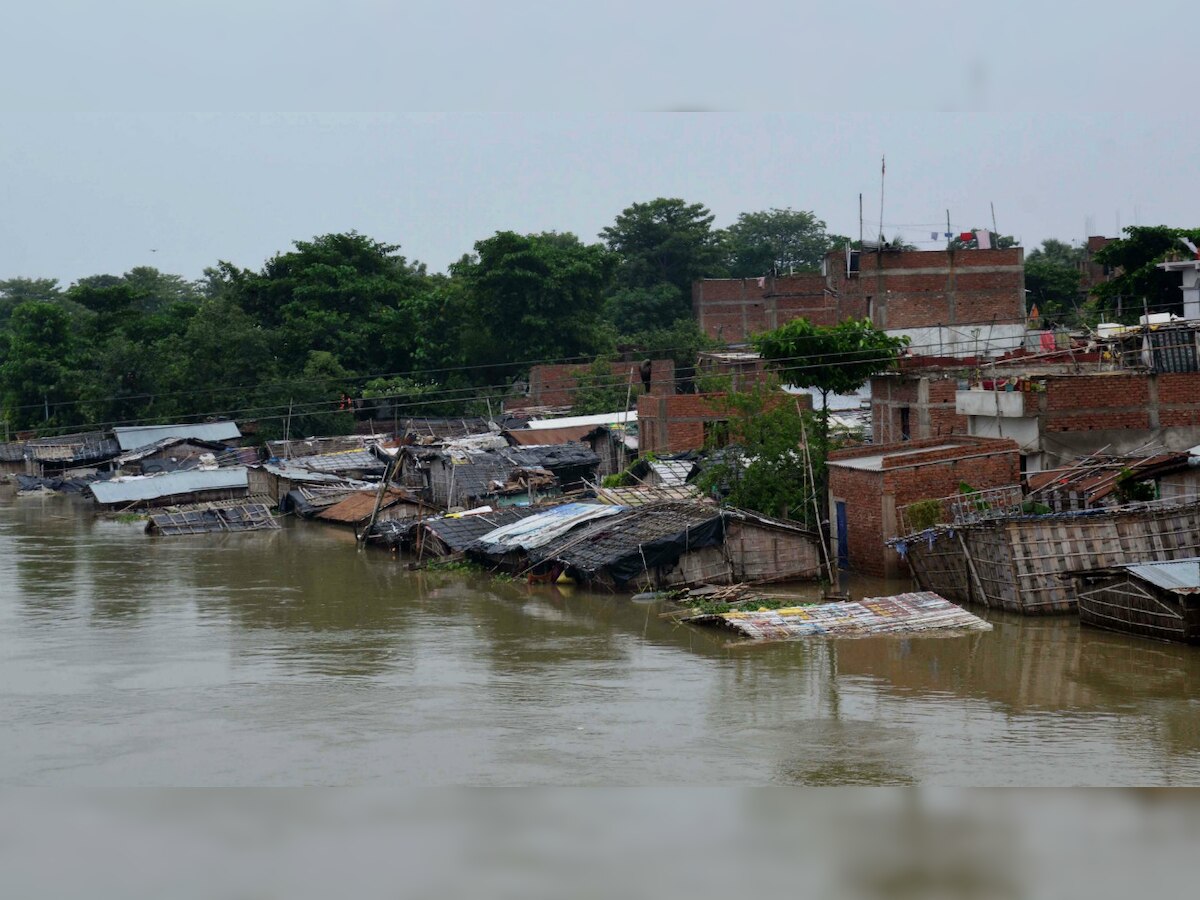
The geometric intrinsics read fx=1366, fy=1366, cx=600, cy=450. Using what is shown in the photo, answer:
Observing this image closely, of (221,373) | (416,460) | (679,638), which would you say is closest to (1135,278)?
(416,460)

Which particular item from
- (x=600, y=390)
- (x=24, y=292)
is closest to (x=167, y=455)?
(x=600, y=390)

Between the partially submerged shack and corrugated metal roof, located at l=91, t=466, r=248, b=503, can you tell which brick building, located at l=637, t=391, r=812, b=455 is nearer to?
the partially submerged shack

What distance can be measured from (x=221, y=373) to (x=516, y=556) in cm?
2476

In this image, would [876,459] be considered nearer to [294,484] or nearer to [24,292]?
[294,484]

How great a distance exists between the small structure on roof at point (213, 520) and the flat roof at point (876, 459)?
14640 mm

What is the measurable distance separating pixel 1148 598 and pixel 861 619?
3228 millimetres

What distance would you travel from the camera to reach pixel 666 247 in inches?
2179

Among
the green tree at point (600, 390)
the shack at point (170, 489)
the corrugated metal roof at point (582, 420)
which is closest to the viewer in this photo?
the shack at point (170, 489)

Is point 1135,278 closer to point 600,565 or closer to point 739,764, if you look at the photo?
point 600,565

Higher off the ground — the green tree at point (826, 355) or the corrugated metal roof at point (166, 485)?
the green tree at point (826, 355)

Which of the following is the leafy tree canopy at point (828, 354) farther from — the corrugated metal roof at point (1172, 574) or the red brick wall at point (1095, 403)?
the corrugated metal roof at point (1172, 574)

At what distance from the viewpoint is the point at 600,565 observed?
19656mm

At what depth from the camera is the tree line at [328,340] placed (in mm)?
43469

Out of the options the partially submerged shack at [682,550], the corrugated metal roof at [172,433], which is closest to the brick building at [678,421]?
the partially submerged shack at [682,550]
